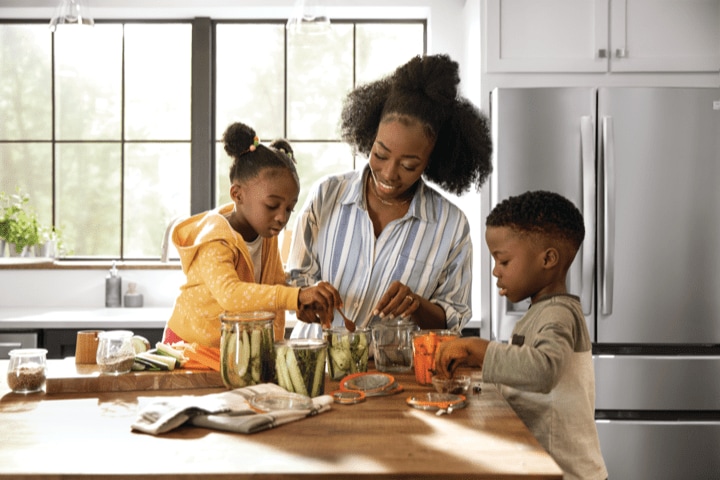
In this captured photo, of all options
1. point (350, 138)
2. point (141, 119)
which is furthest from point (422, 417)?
point (141, 119)

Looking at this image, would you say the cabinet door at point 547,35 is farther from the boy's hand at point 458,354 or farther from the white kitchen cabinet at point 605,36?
the boy's hand at point 458,354

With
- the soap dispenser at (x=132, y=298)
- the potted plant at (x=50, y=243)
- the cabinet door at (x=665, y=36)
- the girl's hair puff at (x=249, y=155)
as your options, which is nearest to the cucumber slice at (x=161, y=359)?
the girl's hair puff at (x=249, y=155)

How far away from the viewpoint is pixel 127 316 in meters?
3.50

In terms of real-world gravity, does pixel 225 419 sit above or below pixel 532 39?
below

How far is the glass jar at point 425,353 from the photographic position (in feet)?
5.04

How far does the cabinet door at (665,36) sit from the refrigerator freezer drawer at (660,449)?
4.99ft

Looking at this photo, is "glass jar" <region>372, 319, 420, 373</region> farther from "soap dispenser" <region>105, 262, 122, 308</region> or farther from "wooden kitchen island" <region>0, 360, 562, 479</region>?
"soap dispenser" <region>105, 262, 122, 308</region>

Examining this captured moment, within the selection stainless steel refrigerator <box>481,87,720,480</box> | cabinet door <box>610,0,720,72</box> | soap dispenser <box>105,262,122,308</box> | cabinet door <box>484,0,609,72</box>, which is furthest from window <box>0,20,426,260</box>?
stainless steel refrigerator <box>481,87,720,480</box>

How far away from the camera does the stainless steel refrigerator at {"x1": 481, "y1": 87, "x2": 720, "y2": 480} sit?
124 inches

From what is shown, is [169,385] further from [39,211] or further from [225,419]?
[39,211]

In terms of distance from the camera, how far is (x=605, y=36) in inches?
131

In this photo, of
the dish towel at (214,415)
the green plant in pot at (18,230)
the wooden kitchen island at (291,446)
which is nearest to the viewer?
the wooden kitchen island at (291,446)

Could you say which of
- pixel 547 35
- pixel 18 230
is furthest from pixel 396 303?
pixel 18 230

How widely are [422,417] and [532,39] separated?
243 centimetres
